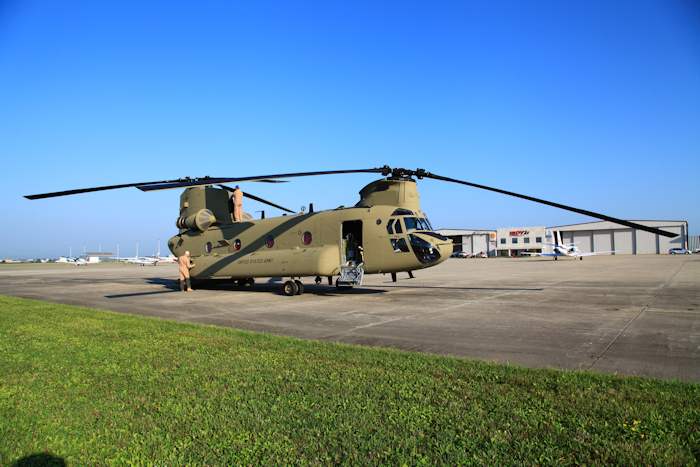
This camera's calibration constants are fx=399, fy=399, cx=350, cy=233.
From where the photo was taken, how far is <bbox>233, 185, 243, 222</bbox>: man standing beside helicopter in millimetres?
16689

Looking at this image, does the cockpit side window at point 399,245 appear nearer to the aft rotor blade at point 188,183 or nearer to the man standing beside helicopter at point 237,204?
the aft rotor blade at point 188,183

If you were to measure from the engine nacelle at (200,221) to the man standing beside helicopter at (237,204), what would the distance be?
1.29 m

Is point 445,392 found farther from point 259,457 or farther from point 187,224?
point 187,224

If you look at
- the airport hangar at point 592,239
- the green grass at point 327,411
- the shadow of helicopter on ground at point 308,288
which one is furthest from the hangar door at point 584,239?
the green grass at point 327,411

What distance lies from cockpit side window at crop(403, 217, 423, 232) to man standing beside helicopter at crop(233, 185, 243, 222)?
7427 mm

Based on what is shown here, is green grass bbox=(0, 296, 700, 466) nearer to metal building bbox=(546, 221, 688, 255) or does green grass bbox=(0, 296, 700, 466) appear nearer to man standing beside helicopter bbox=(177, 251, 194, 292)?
man standing beside helicopter bbox=(177, 251, 194, 292)

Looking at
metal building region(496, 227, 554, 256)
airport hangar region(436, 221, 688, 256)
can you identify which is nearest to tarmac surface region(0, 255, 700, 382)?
airport hangar region(436, 221, 688, 256)

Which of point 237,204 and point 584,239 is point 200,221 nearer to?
point 237,204

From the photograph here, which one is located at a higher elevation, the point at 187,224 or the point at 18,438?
the point at 187,224

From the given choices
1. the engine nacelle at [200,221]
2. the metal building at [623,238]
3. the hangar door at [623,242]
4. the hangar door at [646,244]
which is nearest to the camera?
the engine nacelle at [200,221]

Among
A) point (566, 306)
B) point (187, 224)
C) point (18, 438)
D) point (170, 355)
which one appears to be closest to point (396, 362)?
point (170, 355)

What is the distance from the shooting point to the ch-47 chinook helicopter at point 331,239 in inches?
505

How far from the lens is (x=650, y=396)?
140 inches

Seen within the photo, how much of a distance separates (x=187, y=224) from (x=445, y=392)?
16342 mm
